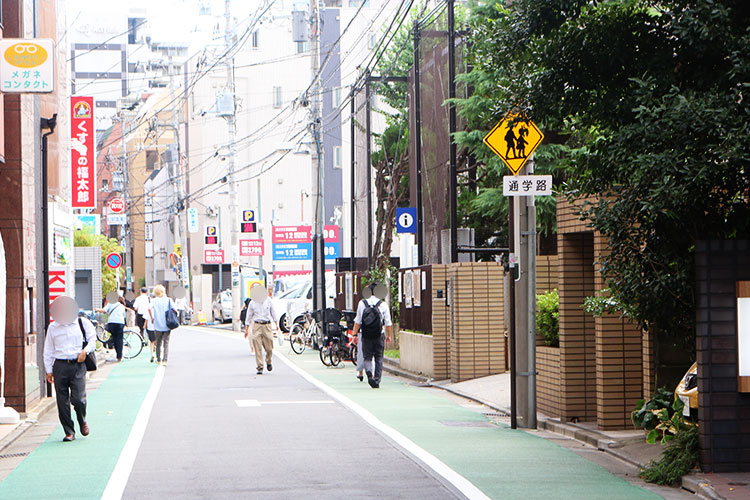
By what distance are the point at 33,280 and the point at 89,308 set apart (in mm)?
25019

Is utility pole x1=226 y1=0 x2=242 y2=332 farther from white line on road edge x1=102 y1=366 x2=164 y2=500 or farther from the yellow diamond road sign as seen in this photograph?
the yellow diamond road sign

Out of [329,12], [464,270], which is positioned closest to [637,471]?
[464,270]

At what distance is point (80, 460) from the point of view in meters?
11.3

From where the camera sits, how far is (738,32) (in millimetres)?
9062

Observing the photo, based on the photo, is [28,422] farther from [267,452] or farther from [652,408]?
[652,408]

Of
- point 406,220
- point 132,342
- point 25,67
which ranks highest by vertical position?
point 25,67

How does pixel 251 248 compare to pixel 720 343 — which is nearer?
pixel 720 343

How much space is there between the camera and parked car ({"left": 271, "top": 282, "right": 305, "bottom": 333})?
4000 centimetres

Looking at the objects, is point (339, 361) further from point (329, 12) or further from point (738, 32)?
point (329, 12)

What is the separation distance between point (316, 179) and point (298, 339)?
5.99 m

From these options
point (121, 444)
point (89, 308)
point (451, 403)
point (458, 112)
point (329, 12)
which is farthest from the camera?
point (329, 12)

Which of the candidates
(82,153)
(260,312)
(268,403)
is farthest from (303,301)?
(268,403)

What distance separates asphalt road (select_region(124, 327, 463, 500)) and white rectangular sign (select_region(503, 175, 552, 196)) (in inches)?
136

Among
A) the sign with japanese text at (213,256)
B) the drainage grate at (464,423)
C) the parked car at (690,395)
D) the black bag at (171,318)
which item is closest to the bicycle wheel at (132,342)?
the black bag at (171,318)
